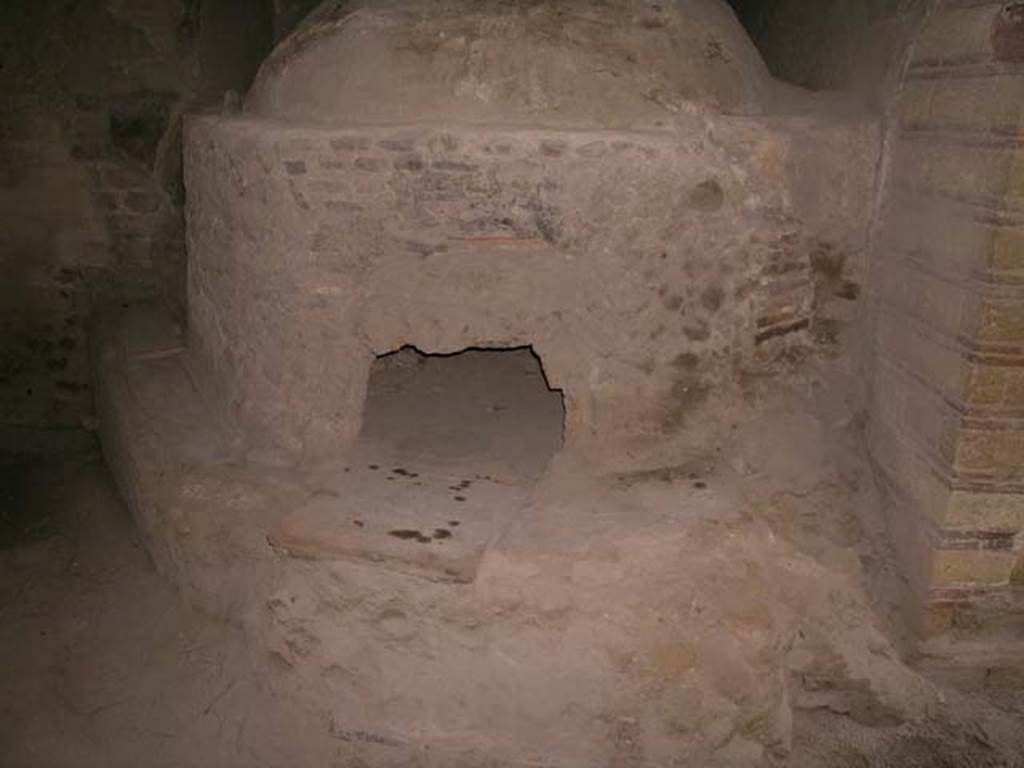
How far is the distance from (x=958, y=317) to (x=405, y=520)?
7.91 ft

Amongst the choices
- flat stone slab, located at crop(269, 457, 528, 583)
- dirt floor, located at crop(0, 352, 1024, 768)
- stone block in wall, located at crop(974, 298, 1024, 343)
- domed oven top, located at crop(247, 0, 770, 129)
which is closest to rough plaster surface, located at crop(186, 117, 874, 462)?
domed oven top, located at crop(247, 0, 770, 129)

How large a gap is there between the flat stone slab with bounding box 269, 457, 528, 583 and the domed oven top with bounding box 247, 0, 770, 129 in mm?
1677

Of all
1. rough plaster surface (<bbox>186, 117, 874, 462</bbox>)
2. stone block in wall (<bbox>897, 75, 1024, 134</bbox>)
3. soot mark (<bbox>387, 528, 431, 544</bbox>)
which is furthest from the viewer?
rough plaster surface (<bbox>186, 117, 874, 462</bbox>)

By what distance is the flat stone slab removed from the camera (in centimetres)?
346

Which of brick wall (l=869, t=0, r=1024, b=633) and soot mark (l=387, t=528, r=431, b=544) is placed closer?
brick wall (l=869, t=0, r=1024, b=633)

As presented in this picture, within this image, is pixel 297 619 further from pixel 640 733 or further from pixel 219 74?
pixel 219 74

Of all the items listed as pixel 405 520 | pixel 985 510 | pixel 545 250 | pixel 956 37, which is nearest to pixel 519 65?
pixel 545 250

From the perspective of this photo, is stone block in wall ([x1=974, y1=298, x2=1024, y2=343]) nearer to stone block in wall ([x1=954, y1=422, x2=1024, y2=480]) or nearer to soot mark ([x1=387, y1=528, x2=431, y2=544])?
stone block in wall ([x1=954, y1=422, x2=1024, y2=480])

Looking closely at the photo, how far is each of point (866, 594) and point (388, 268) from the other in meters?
2.65

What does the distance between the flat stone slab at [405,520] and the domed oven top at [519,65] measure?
1.68 meters

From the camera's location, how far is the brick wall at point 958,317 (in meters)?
3.18

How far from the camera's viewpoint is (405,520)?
12.2 feet

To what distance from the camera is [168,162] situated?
6.14 m

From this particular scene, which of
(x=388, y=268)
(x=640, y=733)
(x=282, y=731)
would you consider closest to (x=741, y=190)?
(x=388, y=268)
